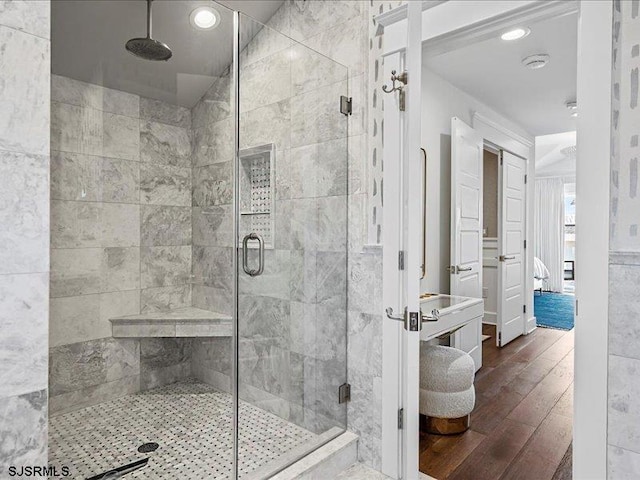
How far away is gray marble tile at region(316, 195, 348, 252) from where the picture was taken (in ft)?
6.95

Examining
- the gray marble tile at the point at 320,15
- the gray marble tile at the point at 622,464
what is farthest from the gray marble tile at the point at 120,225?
the gray marble tile at the point at 622,464

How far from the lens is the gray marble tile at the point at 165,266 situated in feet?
5.44

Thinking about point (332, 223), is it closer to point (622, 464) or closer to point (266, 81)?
point (266, 81)

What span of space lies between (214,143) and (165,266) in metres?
0.59

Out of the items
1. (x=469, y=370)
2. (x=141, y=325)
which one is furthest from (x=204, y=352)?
(x=469, y=370)

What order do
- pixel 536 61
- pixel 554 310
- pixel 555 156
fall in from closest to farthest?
pixel 536 61 → pixel 554 310 → pixel 555 156

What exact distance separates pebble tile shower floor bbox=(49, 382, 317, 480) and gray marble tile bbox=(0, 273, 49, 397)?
323 mm

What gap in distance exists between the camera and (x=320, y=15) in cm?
228

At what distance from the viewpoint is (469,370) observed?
244 centimetres

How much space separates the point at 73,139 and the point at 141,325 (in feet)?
2.46

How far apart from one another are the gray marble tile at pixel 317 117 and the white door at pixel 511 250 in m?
2.89

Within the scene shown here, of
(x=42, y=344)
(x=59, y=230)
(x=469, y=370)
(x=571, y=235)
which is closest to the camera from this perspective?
(x=42, y=344)

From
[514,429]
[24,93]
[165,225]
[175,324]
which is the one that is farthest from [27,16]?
[514,429]

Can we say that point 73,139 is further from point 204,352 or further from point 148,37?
point 204,352
